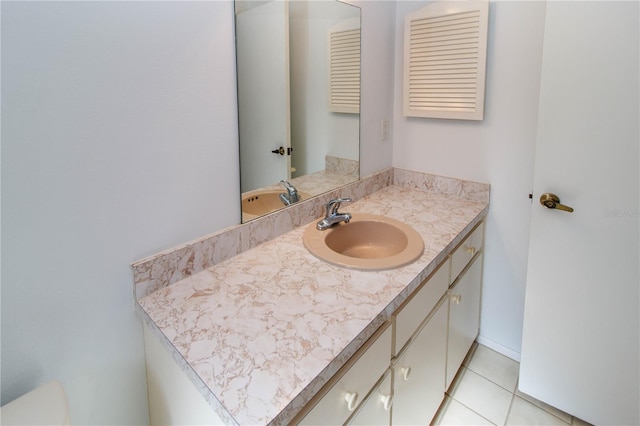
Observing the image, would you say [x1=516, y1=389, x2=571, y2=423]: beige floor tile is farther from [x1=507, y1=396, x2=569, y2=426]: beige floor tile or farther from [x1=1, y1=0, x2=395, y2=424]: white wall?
[x1=1, y1=0, x2=395, y2=424]: white wall

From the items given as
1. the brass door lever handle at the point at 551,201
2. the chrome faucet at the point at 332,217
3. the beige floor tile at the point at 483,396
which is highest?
the brass door lever handle at the point at 551,201

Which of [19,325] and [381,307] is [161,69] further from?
[381,307]

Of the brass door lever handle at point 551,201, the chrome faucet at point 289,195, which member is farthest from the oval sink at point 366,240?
the brass door lever handle at point 551,201

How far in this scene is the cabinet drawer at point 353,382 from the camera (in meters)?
0.88

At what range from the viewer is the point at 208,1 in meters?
1.14

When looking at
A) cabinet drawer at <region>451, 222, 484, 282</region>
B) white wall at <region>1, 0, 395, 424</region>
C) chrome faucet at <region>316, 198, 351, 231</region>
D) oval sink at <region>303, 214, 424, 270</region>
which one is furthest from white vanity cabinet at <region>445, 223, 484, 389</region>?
white wall at <region>1, 0, 395, 424</region>

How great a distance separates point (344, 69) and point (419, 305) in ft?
3.42

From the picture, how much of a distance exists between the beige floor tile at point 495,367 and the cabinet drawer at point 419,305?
72 centimetres

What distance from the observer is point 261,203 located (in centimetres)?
143

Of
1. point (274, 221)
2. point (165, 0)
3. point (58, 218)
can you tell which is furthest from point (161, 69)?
point (274, 221)

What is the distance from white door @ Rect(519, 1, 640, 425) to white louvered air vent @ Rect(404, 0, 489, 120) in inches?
14.3

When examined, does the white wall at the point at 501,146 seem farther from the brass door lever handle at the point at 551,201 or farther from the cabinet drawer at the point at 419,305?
the cabinet drawer at the point at 419,305

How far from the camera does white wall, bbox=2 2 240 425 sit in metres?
0.86

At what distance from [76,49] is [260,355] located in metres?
0.79
